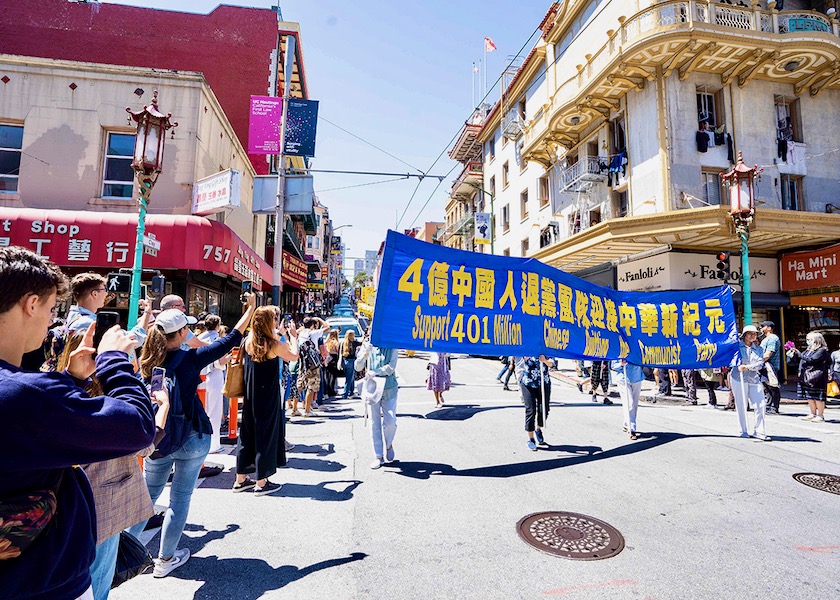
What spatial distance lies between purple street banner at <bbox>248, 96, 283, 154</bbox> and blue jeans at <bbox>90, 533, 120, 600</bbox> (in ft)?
44.2

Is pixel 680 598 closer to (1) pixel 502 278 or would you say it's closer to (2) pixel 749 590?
(2) pixel 749 590

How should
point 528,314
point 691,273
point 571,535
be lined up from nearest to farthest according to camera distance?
point 571,535 < point 528,314 < point 691,273

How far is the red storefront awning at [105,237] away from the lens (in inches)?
404

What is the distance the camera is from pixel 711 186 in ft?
55.2

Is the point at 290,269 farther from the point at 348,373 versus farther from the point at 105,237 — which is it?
the point at 105,237

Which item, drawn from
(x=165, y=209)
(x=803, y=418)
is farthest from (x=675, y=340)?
(x=165, y=209)

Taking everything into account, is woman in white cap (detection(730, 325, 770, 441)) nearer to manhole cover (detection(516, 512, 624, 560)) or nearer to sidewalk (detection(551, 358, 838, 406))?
sidewalk (detection(551, 358, 838, 406))

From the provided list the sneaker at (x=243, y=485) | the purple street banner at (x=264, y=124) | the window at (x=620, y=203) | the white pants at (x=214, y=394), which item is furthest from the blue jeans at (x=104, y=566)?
the window at (x=620, y=203)

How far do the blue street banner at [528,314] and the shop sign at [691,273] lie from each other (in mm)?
9078

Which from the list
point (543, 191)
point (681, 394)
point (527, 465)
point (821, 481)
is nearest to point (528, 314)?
point (527, 465)

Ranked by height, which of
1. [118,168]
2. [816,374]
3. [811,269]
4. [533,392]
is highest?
[118,168]

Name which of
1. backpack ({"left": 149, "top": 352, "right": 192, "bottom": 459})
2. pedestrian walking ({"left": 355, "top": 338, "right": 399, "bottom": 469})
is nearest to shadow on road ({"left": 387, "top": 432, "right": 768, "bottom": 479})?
pedestrian walking ({"left": 355, "top": 338, "right": 399, "bottom": 469})

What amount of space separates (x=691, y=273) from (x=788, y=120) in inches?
288

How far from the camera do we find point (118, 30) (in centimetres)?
1888
